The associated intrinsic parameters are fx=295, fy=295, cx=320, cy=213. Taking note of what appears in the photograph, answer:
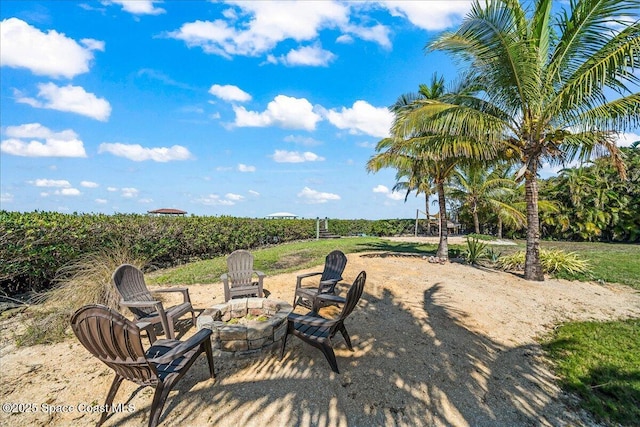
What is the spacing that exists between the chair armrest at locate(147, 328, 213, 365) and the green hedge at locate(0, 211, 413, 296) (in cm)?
529

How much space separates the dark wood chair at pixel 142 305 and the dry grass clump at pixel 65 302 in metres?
0.55

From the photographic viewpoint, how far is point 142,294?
185 inches

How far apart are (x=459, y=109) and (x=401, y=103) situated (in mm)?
5687

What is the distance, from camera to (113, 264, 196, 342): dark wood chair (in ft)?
13.0

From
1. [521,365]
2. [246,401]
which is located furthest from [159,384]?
[521,365]

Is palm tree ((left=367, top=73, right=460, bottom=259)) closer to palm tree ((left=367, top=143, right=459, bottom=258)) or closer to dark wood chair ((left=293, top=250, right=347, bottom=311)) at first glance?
palm tree ((left=367, top=143, right=459, bottom=258))

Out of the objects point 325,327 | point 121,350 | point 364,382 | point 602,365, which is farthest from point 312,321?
point 602,365

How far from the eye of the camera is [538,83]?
6895 mm

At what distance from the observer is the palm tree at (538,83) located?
20.6 feet

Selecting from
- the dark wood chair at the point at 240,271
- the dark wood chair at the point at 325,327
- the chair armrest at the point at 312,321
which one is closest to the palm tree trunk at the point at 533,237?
the dark wood chair at the point at 325,327

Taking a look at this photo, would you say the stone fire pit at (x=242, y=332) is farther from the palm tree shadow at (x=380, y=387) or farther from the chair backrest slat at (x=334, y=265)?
the chair backrest slat at (x=334, y=265)

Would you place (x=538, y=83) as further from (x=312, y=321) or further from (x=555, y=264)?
(x=312, y=321)

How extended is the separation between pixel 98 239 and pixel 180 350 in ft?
21.7

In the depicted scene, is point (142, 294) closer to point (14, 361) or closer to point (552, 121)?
point (14, 361)
